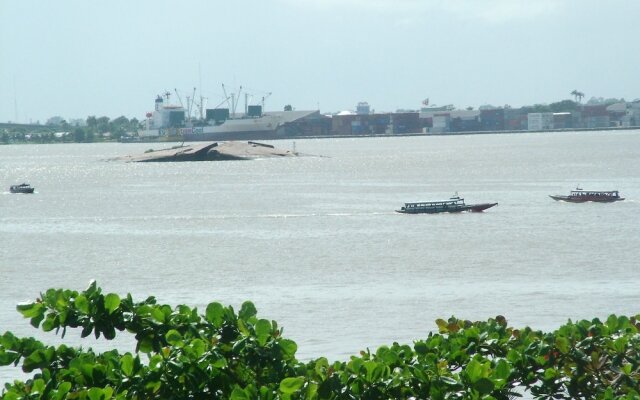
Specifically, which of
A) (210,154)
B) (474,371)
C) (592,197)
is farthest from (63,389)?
(210,154)

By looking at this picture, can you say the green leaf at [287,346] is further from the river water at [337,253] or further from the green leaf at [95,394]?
the river water at [337,253]

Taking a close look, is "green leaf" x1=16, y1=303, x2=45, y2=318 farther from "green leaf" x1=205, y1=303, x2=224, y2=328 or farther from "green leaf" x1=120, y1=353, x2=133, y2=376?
"green leaf" x1=205, y1=303, x2=224, y2=328

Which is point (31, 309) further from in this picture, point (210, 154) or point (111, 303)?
point (210, 154)

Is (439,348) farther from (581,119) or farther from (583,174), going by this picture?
(581,119)

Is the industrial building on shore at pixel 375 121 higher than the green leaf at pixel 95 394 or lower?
lower

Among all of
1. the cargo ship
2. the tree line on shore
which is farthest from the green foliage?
the tree line on shore

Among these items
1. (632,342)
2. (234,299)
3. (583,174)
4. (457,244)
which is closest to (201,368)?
(632,342)

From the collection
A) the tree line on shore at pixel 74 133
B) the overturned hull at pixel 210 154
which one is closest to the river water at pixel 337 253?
the overturned hull at pixel 210 154
